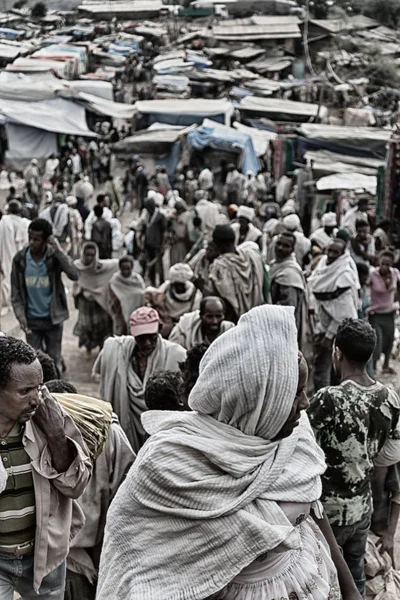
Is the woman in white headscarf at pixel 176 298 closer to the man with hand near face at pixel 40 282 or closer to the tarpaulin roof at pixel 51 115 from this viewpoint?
the man with hand near face at pixel 40 282

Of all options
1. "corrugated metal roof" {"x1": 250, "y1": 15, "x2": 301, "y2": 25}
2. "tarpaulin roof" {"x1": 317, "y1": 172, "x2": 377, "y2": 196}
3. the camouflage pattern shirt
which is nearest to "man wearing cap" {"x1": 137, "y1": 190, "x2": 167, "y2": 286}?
"tarpaulin roof" {"x1": 317, "y1": 172, "x2": 377, "y2": 196}

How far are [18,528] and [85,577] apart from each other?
0.85 m

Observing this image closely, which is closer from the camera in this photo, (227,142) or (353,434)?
(353,434)

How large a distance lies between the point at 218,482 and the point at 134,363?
7.77 feet

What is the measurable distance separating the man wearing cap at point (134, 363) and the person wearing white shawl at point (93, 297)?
330cm

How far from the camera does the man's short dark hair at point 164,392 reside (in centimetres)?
352

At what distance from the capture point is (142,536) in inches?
79.7

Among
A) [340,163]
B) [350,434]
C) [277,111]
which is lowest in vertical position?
[277,111]

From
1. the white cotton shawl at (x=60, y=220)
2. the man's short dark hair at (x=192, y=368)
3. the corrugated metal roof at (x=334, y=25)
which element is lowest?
the corrugated metal roof at (x=334, y=25)

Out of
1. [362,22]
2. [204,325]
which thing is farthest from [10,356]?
[362,22]

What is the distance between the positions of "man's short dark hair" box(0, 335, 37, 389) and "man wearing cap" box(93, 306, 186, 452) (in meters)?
1.73

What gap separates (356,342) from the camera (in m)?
3.21

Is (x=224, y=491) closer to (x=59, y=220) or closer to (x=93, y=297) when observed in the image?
(x=93, y=297)

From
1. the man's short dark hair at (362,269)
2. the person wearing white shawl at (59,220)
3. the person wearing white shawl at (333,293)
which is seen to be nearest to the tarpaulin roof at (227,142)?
the person wearing white shawl at (59,220)
